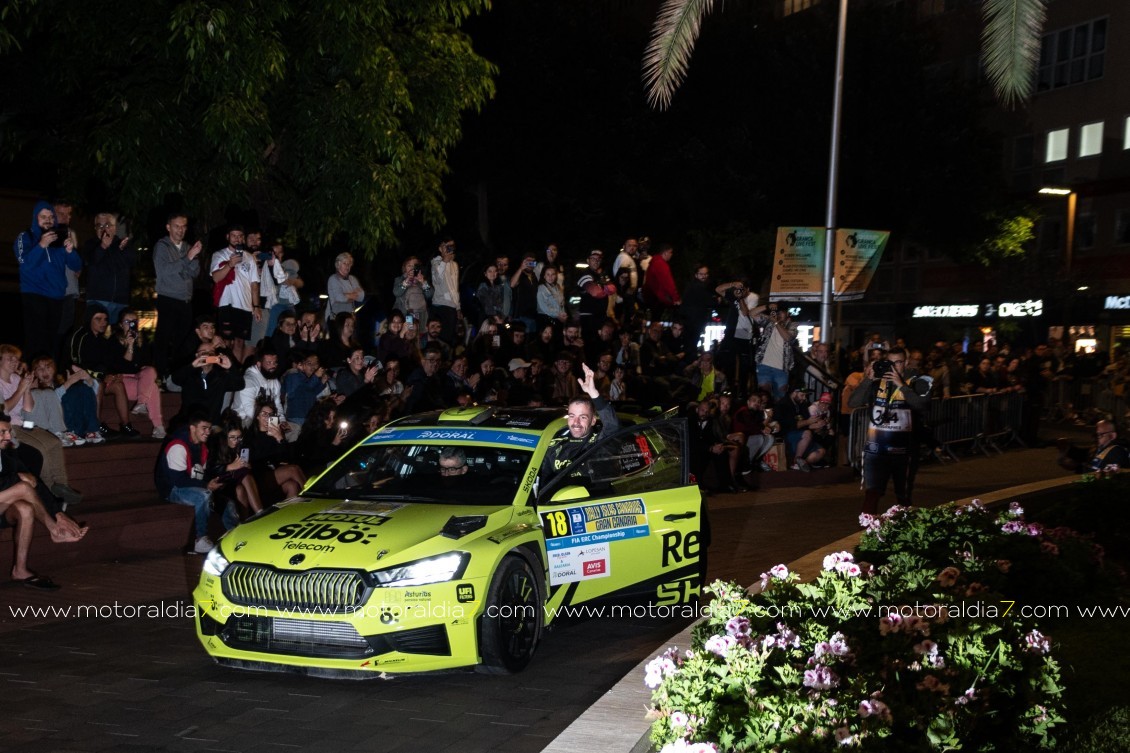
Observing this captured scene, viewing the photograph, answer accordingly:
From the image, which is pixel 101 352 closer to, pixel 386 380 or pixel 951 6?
pixel 386 380

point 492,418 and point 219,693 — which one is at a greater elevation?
point 492,418

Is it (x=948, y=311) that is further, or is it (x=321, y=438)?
(x=948, y=311)

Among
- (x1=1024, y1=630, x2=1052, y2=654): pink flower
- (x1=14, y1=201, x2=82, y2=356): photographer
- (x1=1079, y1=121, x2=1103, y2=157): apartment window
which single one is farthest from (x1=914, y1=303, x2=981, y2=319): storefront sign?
(x1=1024, y1=630, x2=1052, y2=654): pink flower

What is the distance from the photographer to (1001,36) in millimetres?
8367

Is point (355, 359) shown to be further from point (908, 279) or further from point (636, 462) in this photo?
point (908, 279)

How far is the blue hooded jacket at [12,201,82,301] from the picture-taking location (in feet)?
43.0

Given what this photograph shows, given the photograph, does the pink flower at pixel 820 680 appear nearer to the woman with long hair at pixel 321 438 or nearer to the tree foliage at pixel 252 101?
the woman with long hair at pixel 321 438

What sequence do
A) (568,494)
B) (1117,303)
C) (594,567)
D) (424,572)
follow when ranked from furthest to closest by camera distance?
(1117,303)
(594,567)
(568,494)
(424,572)

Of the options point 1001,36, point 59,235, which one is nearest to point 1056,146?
point 59,235

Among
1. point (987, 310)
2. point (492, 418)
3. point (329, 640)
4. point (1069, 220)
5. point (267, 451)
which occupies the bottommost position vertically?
point (329, 640)

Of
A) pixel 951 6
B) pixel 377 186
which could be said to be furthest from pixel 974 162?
pixel 377 186

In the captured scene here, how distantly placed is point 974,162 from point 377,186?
99.6 ft

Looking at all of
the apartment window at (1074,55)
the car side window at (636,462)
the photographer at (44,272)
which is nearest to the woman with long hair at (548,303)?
the photographer at (44,272)

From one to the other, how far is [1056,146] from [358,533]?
155 ft
